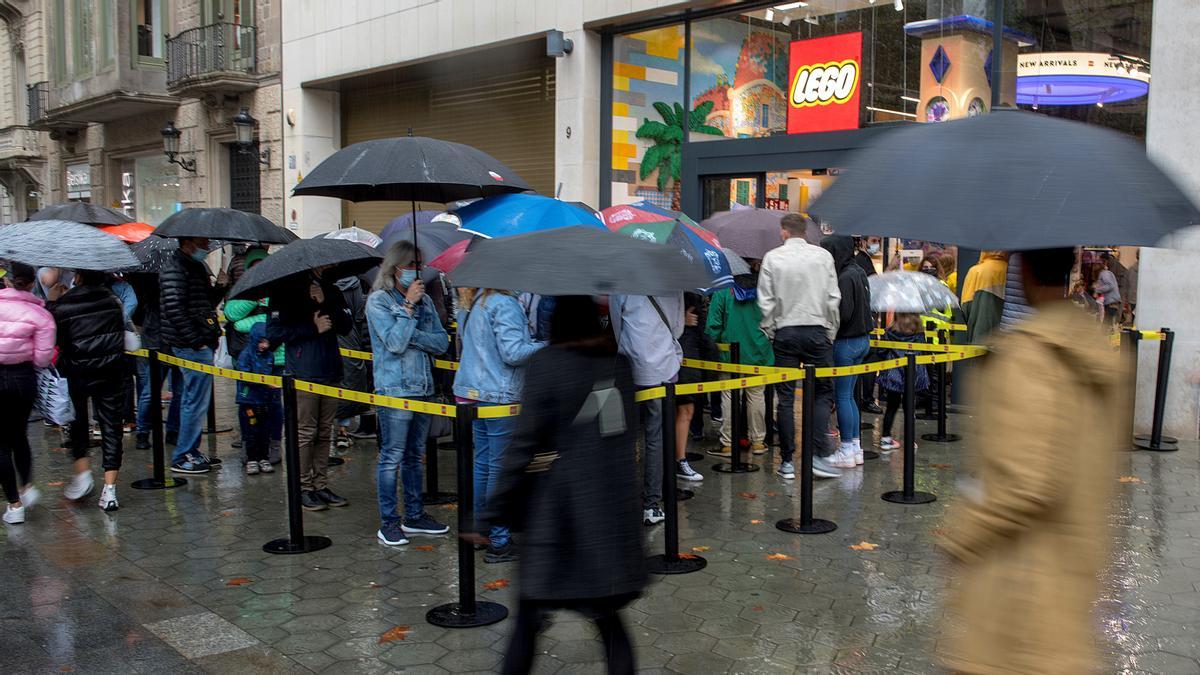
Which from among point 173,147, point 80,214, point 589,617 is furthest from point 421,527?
point 173,147

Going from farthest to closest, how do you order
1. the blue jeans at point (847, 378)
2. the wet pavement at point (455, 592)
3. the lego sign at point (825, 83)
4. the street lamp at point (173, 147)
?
the street lamp at point (173, 147) → the lego sign at point (825, 83) → the blue jeans at point (847, 378) → the wet pavement at point (455, 592)

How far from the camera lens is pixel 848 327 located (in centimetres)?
838

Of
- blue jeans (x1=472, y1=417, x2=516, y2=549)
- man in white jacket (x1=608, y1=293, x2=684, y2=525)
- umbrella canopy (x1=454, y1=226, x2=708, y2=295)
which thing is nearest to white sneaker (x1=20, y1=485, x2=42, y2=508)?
blue jeans (x1=472, y1=417, x2=516, y2=549)

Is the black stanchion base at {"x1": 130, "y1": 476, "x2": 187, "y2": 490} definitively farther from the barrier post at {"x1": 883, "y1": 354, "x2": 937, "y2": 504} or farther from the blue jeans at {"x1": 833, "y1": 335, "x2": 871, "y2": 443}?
the barrier post at {"x1": 883, "y1": 354, "x2": 937, "y2": 504}

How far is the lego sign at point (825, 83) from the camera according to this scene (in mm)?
12055

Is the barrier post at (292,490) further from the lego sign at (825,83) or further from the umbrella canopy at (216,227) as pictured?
the lego sign at (825,83)

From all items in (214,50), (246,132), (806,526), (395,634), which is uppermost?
(214,50)

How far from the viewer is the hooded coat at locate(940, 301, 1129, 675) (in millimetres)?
2576

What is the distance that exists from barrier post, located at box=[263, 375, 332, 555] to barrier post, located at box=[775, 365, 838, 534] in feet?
10.4

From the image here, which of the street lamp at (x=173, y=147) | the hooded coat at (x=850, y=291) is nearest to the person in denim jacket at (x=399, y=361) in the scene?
the hooded coat at (x=850, y=291)

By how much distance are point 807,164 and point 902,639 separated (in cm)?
848

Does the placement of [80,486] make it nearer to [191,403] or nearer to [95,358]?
[95,358]

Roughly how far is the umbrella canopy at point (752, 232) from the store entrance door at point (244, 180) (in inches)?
550

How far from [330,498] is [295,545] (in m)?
1.15
